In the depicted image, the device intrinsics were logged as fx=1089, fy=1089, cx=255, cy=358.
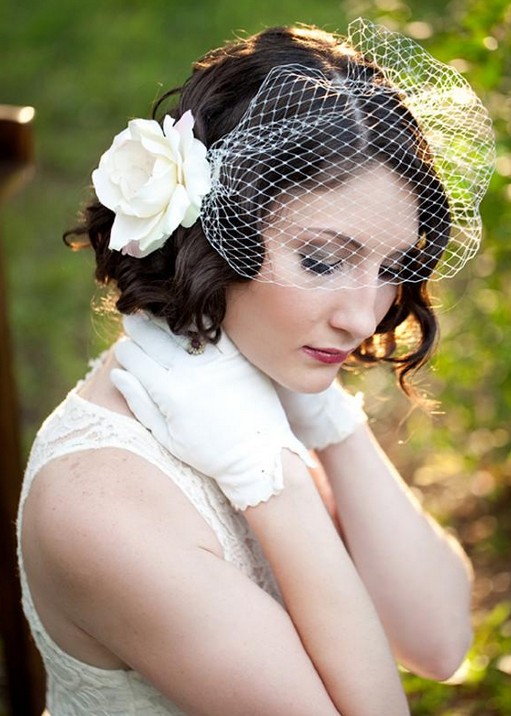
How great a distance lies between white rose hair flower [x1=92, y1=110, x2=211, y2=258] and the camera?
6.10 feet

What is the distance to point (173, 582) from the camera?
1796 millimetres

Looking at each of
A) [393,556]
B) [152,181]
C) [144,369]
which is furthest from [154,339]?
[393,556]

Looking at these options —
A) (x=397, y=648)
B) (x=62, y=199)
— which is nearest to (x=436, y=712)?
(x=397, y=648)

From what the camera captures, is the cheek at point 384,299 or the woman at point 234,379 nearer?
the woman at point 234,379

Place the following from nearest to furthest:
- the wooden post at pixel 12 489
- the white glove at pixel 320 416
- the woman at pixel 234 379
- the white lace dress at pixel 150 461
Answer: the woman at pixel 234 379 < the white lace dress at pixel 150 461 < the white glove at pixel 320 416 < the wooden post at pixel 12 489

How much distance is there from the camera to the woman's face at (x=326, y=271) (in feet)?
5.97

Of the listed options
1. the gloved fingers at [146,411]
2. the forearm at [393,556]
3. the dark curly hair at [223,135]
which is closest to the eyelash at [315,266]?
the dark curly hair at [223,135]

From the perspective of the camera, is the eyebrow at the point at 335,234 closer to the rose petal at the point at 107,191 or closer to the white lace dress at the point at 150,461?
the rose petal at the point at 107,191

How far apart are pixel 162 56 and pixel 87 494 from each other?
7.13 metres

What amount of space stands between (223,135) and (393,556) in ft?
3.19

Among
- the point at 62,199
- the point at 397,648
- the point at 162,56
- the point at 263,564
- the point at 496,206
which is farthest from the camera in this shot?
the point at 162,56

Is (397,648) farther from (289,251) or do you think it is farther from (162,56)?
(162,56)

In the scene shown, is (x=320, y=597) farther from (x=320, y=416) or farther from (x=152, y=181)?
(x=152, y=181)

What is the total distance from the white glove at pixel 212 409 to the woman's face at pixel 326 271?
0.24ft
